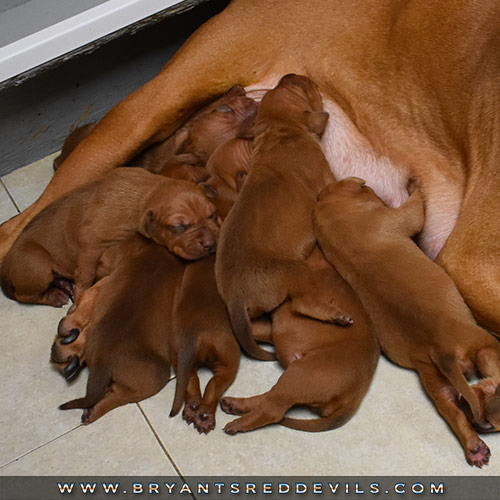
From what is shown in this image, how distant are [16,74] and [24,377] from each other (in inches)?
39.2

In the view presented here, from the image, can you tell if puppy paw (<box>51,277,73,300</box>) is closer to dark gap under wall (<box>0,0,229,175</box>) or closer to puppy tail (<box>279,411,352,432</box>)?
dark gap under wall (<box>0,0,229,175</box>)

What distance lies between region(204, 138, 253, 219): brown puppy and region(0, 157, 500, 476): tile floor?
0.49m

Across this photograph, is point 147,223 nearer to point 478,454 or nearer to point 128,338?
point 128,338

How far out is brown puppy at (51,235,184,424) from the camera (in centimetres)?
194

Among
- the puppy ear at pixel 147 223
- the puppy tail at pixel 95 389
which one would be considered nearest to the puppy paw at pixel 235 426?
the puppy tail at pixel 95 389

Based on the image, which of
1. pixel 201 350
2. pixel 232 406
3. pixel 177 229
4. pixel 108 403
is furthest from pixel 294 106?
pixel 108 403

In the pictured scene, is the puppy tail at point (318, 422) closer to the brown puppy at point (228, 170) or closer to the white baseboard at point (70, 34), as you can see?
the brown puppy at point (228, 170)

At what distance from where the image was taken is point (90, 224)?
225 centimetres

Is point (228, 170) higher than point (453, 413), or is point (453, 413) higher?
point (228, 170)

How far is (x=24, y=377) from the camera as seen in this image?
219 cm

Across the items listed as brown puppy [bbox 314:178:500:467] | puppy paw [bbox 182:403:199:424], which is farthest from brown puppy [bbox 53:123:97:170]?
puppy paw [bbox 182:403:199:424]

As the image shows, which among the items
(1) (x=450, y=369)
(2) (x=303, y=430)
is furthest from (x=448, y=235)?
(2) (x=303, y=430)

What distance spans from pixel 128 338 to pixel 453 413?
82 cm

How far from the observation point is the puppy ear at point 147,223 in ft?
7.17
